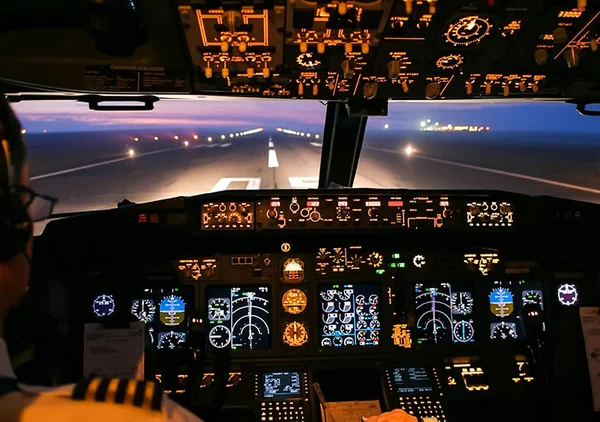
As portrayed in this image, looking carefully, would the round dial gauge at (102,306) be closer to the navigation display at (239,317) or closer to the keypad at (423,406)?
the navigation display at (239,317)

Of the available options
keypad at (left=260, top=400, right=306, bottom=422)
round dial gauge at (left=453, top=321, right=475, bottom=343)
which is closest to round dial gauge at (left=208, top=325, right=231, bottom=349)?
keypad at (left=260, top=400, right=306, bottom=422)

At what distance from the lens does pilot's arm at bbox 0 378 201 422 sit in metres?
0.63

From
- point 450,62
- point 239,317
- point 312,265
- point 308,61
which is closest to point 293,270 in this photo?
point 312,265

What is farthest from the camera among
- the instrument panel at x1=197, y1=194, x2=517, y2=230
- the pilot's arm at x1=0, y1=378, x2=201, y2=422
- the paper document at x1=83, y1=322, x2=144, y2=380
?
the instrument panel at x1=197, y1=194, x2=517, y2=230

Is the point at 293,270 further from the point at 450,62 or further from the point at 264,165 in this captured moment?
the point at 264,165

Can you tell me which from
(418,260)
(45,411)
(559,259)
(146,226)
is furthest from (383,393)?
(45,411)

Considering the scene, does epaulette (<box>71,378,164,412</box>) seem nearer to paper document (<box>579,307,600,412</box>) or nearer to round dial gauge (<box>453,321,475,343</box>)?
round dial gauge (<box>453,321,475,343</box>)

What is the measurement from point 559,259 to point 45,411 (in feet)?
10.1

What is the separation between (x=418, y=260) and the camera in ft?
9.95

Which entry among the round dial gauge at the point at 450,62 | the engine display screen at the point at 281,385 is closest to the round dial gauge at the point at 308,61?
the round dial gauge at the point at 450,62

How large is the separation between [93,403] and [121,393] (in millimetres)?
35

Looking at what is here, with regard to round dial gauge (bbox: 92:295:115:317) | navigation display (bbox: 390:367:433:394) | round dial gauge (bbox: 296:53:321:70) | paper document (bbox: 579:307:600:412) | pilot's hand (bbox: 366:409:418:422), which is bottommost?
pilot's hand (bbox: 366:409:418:422)

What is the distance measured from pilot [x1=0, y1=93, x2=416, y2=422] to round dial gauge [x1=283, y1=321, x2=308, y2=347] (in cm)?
223

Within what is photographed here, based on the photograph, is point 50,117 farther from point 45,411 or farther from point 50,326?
point 45,411
